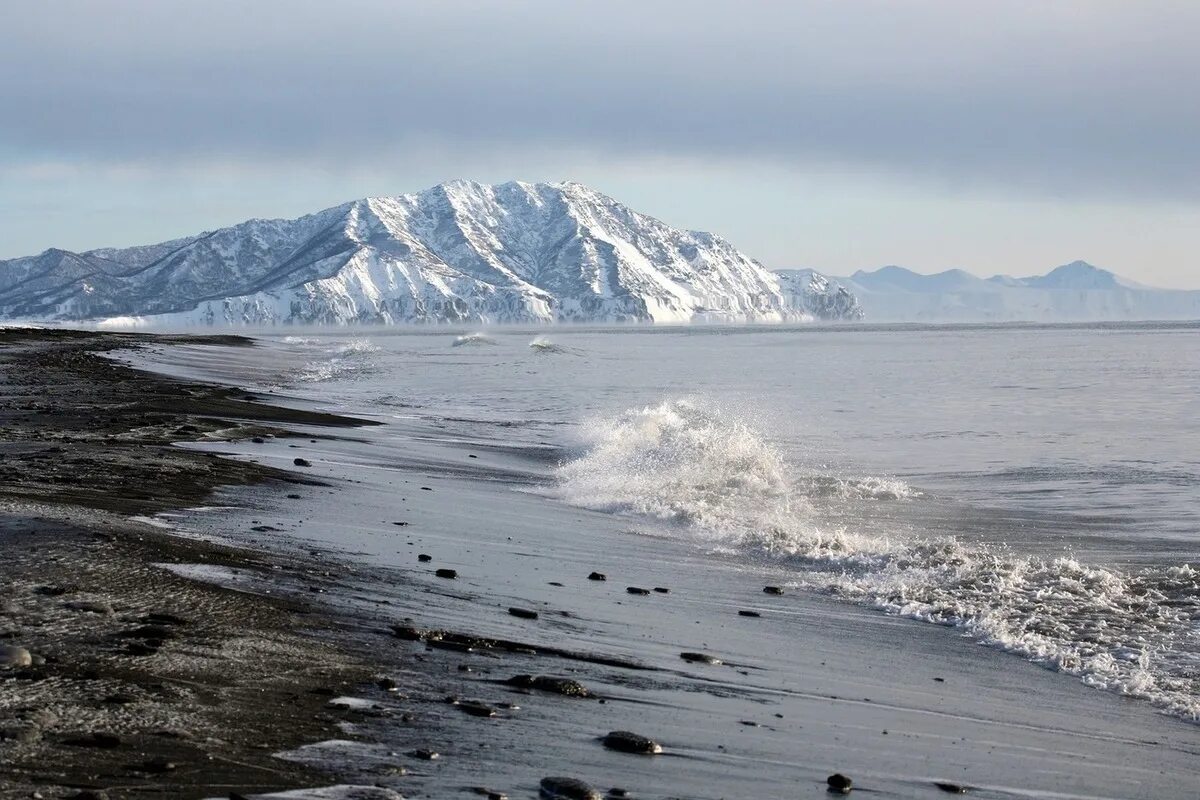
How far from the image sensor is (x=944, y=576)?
49.5ft

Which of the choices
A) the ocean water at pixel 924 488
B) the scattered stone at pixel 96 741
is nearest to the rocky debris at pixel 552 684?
the scattered stone at pixel 96 741

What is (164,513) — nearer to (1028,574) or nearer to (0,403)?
(1028,574)

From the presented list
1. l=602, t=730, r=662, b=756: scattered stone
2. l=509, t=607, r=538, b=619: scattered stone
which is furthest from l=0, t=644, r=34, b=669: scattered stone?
l=509, t=607, r=538, b=619: scattered stone

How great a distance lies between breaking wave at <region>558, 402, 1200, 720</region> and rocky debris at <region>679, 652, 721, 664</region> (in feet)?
10.5

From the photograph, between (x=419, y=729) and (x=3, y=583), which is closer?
(x=419, y=729)

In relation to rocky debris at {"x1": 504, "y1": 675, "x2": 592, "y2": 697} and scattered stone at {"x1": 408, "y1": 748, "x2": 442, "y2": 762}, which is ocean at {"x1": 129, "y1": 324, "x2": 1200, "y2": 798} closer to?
scattered stone at {"x1": 408, "y1": 748, "x2": 442, "y2": 762}

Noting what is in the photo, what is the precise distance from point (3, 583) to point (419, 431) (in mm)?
23430

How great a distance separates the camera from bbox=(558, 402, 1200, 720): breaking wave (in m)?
11.6

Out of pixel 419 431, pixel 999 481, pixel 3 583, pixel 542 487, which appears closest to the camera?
pixel 3 583

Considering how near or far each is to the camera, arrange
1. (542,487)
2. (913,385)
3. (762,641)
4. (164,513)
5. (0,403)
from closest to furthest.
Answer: (762,641) < (164,513) < (542,487) < (0,403) < (913,385)

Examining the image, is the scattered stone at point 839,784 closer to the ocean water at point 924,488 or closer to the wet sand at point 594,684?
the wet sand at point 594,684

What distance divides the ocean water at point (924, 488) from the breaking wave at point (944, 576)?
0.04 m

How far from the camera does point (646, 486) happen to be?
2345cm

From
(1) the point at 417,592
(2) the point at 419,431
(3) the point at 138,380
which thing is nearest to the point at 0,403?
(2) the point at 419,431
